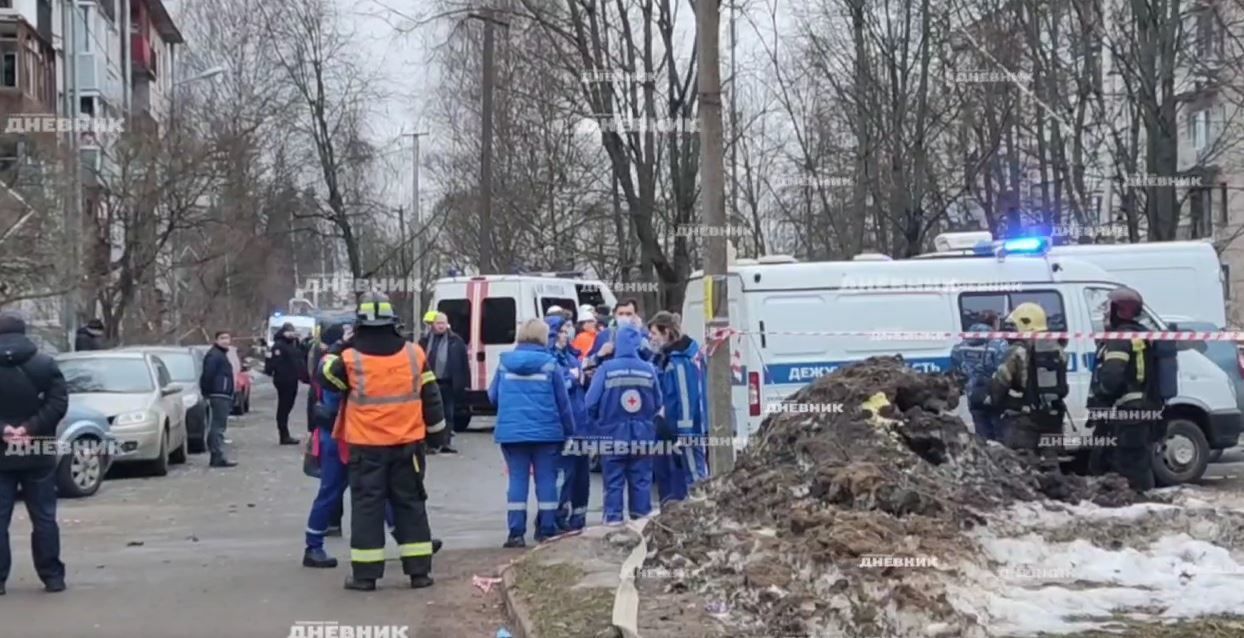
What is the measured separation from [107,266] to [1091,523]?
2452cm

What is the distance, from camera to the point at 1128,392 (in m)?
11.4

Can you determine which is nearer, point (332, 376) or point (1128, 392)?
point (332, 376)

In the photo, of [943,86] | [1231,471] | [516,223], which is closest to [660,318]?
[1231,471]

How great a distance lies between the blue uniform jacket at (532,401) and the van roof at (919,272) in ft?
11.7

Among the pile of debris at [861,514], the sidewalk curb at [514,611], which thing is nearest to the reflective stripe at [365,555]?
the sidewalk curb at [514,611]

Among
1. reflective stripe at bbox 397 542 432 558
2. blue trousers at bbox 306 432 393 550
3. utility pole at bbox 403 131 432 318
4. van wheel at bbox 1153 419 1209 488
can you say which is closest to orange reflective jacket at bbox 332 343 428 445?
reflective stripe at bbox 397 542 432 558

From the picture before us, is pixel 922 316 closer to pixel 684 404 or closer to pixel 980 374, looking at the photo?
pixel 980 374

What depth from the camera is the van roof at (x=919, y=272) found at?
14.7 meters

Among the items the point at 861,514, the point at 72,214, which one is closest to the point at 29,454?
the point at 861,514

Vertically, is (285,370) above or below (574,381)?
below

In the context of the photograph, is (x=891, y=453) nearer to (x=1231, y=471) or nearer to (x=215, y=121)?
(x=1231, y=471)

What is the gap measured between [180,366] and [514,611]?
1548 centimetres

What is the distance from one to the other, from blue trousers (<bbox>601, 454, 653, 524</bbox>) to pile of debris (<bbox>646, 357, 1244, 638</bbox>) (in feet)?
3.46

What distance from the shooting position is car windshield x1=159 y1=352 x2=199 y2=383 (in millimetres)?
22359
